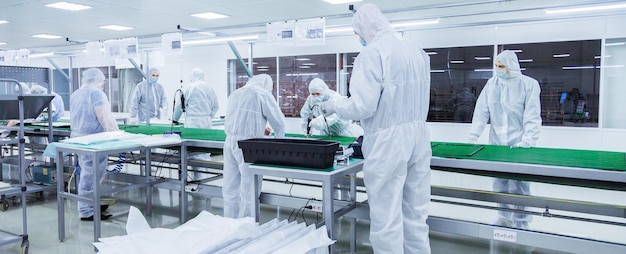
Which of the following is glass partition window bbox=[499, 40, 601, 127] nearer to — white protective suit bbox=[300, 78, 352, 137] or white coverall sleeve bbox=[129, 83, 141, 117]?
white protective suit bbox=[300, 78, 352, 137]

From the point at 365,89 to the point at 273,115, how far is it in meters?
1.29

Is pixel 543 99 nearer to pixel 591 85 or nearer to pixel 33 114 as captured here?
pixel 591 85

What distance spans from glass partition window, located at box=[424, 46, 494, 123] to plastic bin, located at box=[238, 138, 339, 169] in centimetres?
518

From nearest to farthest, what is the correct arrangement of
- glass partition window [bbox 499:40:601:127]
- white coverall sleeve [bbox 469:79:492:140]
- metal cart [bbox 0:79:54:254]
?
metal cart [bbox 0:79:54:254] < white coverall sleeve [bbox 469:79:492:140] < glass partition window [bbox 499:40:601:127]

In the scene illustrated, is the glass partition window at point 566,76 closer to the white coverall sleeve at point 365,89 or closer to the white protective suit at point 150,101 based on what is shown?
the white coverall sleeve at point 365,89

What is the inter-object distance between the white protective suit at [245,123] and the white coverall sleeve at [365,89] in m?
1.21

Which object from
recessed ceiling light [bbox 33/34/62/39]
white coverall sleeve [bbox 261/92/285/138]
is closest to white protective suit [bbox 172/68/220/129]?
white coverall sleeve [bbox 261/92/285/138]

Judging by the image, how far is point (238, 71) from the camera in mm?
8844

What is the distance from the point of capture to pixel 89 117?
3.71 metres

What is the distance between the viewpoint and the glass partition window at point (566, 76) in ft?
19.0

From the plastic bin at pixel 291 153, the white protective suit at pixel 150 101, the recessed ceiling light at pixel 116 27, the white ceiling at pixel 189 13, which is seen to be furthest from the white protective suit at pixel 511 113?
the recessed ceiling light at pixel 116 27

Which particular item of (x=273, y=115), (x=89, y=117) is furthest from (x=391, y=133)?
(x=89, y=117)

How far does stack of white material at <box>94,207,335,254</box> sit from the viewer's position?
59.5 inches

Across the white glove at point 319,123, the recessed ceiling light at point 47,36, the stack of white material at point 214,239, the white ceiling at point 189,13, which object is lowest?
the stack of white material at point 214,239
